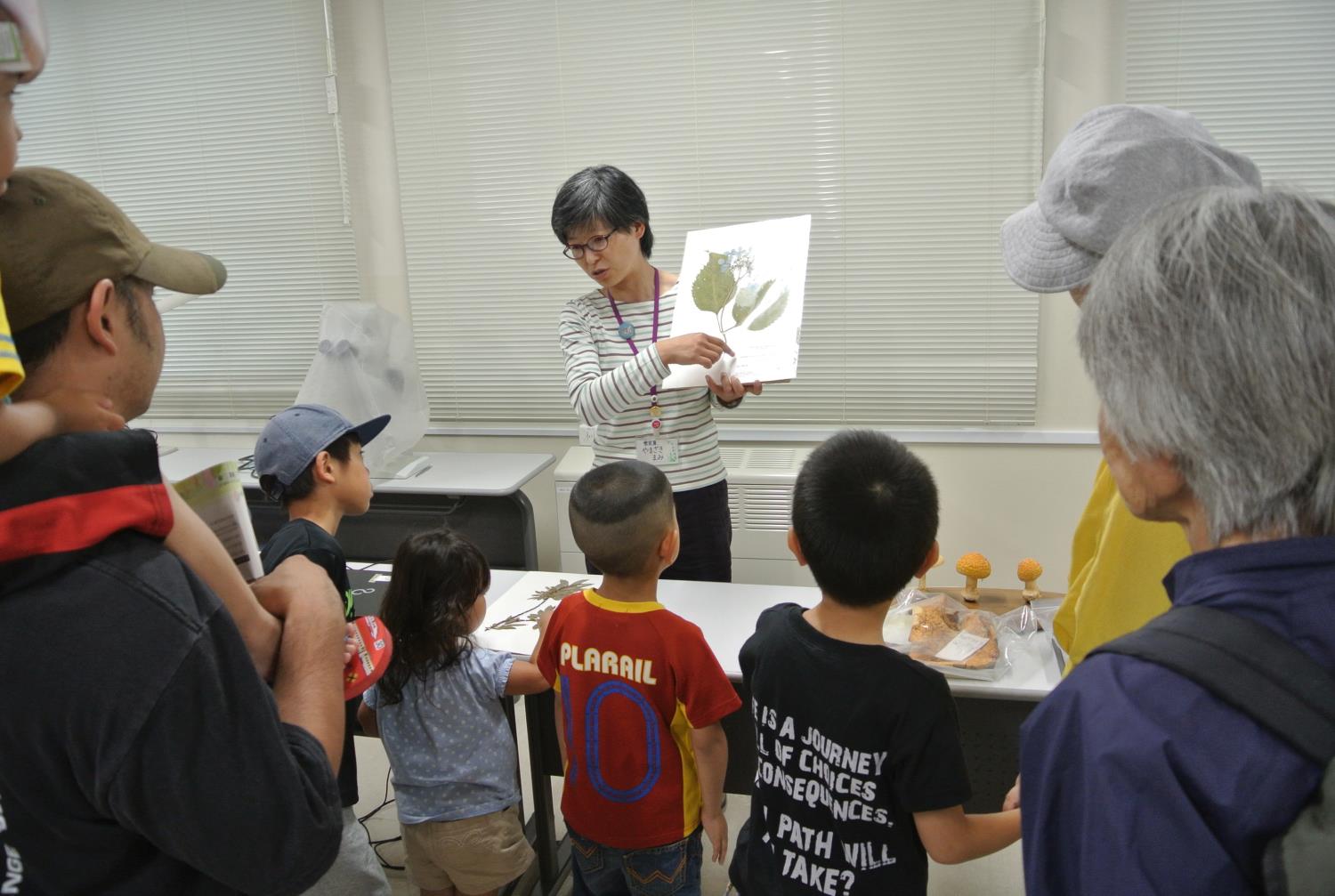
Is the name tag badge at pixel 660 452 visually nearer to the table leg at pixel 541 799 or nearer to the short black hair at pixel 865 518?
the table leg at pixel 541 799

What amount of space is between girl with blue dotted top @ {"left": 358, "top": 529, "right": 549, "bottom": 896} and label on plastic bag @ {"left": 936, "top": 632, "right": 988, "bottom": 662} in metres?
0.82

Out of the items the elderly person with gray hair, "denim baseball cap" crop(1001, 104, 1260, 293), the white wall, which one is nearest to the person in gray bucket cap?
"denim baseball cap" crop(1001, 104, 1260, 293)

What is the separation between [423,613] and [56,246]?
3.69ft

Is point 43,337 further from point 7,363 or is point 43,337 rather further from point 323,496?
point 323,496

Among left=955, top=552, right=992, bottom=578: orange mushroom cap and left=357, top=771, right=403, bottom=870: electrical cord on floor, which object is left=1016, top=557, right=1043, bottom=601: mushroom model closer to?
left=955, top=552, right=992, bottom=578: orange mushroom cap

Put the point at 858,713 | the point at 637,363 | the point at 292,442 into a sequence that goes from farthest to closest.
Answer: the point at 637,363 < the point at 292,442 < the point at 858,713

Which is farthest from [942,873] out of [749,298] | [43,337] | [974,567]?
[43,337]

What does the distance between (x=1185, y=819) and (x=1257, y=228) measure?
1.32ft

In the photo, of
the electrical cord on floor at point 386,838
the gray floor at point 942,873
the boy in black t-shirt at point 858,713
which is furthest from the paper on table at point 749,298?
the electrical cord on floor at point 386,838

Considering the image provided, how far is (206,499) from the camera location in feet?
3.16

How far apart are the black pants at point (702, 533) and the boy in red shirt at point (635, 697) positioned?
66cm

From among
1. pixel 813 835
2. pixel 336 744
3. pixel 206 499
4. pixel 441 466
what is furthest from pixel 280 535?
pixel 441 466

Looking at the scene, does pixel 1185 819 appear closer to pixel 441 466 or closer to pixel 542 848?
pixel 542 848

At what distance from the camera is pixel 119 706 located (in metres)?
0.66
